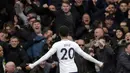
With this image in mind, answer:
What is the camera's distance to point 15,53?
48.8 ft

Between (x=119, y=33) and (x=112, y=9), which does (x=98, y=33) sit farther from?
(x=112, y=9)

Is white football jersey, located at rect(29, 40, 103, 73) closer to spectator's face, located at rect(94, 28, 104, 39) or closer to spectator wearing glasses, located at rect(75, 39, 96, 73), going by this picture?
spectator wearing glasses, located at rect(75, 39, 96, 73)

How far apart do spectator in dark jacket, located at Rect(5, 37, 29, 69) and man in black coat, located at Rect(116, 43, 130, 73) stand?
8.53 feet

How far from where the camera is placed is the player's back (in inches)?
477

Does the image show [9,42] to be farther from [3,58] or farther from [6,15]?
[6,15]

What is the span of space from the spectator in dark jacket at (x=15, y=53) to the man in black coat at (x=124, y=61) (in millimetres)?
2600

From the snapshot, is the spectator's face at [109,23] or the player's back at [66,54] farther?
the spectator's face at [109,23]

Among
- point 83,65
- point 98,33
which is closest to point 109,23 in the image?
point 98,33

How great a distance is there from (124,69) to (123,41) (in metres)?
1.22

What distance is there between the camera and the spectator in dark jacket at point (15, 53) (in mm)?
14820

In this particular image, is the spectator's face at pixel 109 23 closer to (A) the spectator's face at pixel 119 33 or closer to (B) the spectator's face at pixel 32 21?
(A) the spectator's face at pixel 119 33

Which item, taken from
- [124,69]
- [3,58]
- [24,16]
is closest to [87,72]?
[124,69]

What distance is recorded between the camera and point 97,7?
19.0 m

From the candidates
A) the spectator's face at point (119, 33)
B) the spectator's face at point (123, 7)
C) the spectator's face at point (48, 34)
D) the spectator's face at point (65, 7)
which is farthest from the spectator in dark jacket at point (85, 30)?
the spectator's face at point (123, 7)
